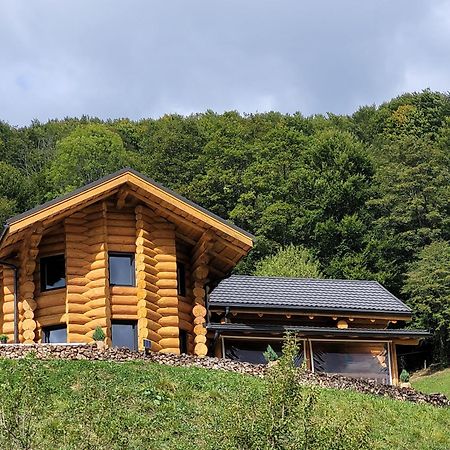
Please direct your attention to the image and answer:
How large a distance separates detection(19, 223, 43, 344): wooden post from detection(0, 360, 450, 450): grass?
4961mm

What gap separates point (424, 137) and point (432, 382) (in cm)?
2401

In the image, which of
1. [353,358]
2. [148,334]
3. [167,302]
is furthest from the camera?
[353,358]

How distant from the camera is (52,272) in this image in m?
28.3

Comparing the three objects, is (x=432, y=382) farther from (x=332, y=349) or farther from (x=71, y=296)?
(x=71, y=296)

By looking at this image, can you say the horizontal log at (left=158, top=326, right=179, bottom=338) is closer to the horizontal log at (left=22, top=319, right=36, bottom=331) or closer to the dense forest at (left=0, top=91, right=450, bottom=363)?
the horizontal log at (left=22, top=319, right=36, bottom=331)

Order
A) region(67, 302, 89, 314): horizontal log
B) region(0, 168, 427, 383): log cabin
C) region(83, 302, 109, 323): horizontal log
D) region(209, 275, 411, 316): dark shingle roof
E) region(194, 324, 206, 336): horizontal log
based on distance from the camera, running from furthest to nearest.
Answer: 1. region(209, 275, 411, 316): dark shingle roof
2. region(194, 324, 206, 336): horizontal log
3. region(0, 168, 427, 383): log cabin
4. region(67, 302, 89, 314): horizontal log
5. region(83, 302, 109, 323): horizontal log

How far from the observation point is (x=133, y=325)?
2773 cm

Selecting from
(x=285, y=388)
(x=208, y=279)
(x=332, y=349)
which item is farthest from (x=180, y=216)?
(x=285, y=388)

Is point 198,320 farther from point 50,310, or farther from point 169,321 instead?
point 50,310

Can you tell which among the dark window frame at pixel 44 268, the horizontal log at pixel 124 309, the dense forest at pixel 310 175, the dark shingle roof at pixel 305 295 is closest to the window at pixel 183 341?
the horizontal log at pixel 124 309

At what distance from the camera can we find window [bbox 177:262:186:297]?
96.8 feet

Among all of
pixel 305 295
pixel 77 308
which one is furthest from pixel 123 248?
pixel 305 295

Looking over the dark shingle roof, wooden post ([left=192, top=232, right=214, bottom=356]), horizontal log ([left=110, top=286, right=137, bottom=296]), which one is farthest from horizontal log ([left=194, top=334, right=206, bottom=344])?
the dark shingle roof

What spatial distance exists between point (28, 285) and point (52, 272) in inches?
28.9
